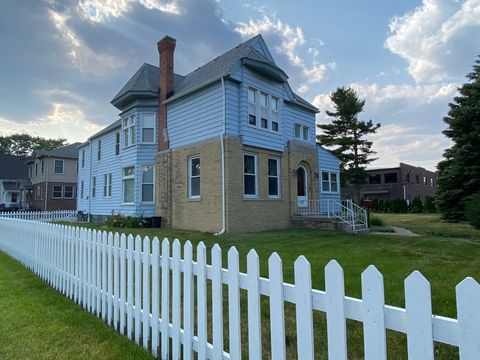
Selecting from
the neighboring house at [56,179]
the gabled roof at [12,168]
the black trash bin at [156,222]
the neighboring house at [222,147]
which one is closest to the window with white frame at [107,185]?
the neighboring house at [222,147]

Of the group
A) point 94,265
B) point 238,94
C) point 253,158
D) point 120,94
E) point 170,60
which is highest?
point 170,60

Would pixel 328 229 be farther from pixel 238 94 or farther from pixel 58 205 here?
pixel 58 205

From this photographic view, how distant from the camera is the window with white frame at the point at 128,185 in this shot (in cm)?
1740

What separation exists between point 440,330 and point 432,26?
1487cm

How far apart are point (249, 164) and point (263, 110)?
8.63 ft

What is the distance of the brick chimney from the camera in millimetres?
16203

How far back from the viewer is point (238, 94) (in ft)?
44.0

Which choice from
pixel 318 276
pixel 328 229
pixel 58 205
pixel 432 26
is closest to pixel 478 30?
pixel 432 26

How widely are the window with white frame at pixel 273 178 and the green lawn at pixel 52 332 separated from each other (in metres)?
10.4

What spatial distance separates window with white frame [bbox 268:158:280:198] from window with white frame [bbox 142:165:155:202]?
620 cm

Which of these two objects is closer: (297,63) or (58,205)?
(297,63)

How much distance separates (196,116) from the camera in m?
14.2

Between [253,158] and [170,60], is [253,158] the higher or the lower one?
the lower one

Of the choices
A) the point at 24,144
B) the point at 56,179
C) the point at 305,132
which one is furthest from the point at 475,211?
the point at 24,144
